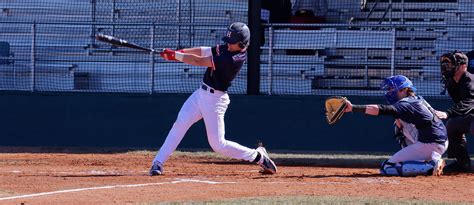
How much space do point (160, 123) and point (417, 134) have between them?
18.9 feet

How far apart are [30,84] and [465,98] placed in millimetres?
8182

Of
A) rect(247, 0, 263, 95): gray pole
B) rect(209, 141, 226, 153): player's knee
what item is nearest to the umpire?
rect(209, 141, 226, 153): player's knee

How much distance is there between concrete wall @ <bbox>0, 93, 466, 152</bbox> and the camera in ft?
49.3

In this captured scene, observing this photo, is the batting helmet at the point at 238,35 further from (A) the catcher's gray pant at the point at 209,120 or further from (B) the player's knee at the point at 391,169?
(B) the player's knee at the point at 391,169

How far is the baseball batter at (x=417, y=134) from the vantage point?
10.3 meters

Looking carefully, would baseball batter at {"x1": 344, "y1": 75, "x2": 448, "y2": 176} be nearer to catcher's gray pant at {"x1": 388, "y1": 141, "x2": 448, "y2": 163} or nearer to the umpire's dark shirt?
catcher's gray pant at {"x1": 388, "y1": 141, "x2": 448, "y2": 163}

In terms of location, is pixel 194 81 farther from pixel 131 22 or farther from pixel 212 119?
pixel 212 119

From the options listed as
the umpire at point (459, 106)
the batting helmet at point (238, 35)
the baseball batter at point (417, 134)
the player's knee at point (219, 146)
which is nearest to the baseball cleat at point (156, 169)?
the player's knee at point (219, 146)

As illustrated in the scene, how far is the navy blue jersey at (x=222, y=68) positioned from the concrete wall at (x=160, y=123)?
4902 millimetres

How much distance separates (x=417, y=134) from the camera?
1087cm

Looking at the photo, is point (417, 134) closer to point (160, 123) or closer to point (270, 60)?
point (270, 60)

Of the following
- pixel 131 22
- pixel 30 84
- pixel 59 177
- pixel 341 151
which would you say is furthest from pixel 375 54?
pixel 59 177

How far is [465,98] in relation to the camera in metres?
11.3

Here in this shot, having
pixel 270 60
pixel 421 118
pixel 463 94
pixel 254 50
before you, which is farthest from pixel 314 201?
pixel 270 60
